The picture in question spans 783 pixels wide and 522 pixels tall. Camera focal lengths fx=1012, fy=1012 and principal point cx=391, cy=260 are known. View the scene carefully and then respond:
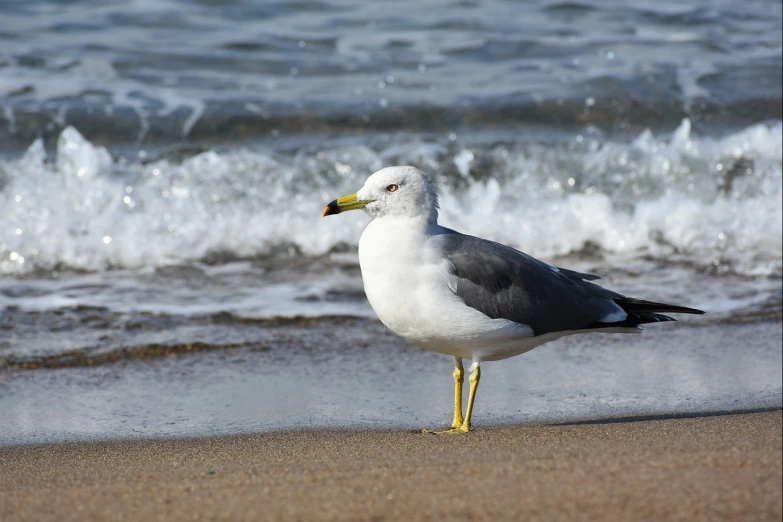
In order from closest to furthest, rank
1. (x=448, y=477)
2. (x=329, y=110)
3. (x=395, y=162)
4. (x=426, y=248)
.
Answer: (x=448, y=477)
(x=426, y=248)
(x=395, y=162)
(x=329, y=110)

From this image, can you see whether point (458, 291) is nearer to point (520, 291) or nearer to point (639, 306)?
point (520, 291)

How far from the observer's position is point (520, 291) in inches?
172

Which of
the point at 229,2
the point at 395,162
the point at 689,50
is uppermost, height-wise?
the point at 229,2

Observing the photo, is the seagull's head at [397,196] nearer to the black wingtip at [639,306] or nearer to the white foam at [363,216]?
the black wingtip at [639,306]

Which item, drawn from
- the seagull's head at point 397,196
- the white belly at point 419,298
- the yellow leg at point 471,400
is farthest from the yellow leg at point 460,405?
the seagull's head at point 397,196

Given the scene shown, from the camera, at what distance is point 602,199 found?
8.30 meters

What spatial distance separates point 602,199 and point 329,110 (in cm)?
340

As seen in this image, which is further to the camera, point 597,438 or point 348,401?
point 348,401

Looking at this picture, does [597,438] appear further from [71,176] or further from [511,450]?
[71,176]

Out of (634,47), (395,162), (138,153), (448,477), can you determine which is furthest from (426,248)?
(634,47)

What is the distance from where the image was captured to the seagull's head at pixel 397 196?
14.3 ft

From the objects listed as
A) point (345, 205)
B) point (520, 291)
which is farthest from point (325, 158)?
point (520, 291)

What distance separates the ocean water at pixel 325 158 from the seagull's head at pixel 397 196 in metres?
1.00

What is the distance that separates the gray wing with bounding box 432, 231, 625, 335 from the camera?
13.9 feet
